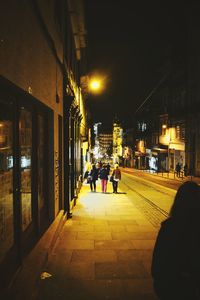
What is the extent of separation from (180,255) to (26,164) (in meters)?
4.45

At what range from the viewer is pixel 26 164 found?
686 cm

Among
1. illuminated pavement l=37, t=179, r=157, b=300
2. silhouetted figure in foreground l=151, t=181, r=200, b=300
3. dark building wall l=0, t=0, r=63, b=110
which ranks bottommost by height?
illuminated pavement l=37, t=179, r=157, b=300

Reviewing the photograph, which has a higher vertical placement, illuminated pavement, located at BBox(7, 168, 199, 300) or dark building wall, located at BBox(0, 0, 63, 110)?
dark building wall, located at BBox(0, 0, 63, 110)

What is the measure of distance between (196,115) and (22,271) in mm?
34453

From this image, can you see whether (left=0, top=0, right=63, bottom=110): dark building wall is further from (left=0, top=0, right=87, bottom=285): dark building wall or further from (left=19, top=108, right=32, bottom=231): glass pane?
(left=19, top=108, right=32, bottom=231): glass pane

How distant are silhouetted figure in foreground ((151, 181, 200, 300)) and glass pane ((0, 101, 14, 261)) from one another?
8.91 feet

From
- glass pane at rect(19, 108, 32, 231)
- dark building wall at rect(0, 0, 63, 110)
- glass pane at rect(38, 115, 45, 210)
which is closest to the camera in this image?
dark building wall at rect(0, 0, 63, 110)

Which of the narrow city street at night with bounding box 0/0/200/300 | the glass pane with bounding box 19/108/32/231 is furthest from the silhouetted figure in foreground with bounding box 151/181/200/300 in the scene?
the glass pane with bounding box 19/108/32/231

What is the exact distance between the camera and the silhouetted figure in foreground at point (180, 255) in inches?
122

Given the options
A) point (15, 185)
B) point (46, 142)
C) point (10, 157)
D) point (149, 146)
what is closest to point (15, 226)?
point (15, 185)

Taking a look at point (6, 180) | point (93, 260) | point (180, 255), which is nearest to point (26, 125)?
point (6, 180)

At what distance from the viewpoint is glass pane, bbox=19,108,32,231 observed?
6492 mm

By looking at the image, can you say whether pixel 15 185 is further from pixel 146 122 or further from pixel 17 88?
pixel 146 122

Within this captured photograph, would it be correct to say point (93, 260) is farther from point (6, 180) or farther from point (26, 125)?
point (26, 125)
